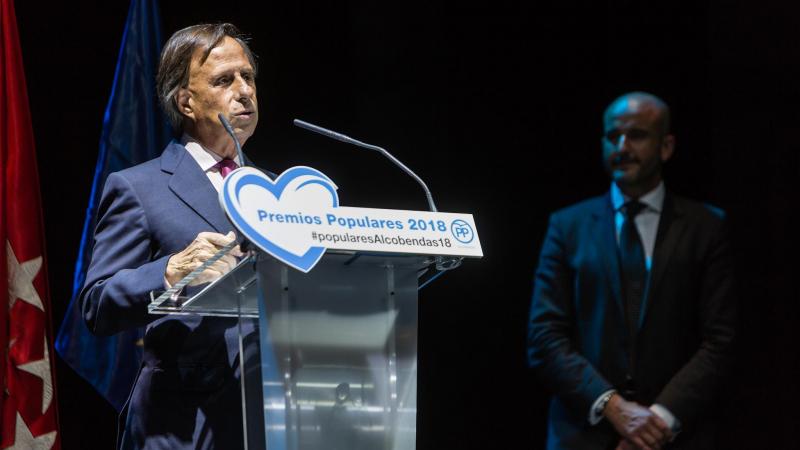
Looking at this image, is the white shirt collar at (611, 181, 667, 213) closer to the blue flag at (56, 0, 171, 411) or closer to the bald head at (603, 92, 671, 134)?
the bald head at (603, 92, 671, 134)

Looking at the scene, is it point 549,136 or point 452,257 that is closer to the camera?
point 452,257

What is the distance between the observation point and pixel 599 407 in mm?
3404

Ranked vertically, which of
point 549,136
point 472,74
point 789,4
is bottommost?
point 549,136

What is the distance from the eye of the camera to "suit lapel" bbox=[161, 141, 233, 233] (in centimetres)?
222

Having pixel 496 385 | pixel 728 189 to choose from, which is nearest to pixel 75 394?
pixel 496 385

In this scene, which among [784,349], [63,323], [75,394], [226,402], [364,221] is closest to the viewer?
[364,221]

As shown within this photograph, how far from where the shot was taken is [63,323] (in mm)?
3287

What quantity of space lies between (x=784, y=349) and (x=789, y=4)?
4.73ft

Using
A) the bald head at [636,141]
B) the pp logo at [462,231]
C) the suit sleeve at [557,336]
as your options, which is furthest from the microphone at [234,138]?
the bald head at [636,141]

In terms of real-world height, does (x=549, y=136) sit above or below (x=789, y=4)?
below

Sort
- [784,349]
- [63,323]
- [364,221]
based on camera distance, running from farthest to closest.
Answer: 1. [784,349]
2. [63,323]
3. [364,221]

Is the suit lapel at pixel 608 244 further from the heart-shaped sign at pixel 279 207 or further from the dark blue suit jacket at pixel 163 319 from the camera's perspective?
the heart-shaped sign at pixel 279 207

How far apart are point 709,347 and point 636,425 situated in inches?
16.4

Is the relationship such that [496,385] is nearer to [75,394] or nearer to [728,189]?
[728,189]
